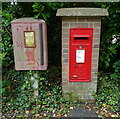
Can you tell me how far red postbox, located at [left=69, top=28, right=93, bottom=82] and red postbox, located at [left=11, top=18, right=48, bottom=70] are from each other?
57cm

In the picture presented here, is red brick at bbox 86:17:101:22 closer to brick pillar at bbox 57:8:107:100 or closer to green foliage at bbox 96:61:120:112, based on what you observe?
brick pillar at bbox 57:8:107:100

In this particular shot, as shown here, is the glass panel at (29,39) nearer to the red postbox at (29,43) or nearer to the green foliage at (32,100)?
the red postbox at (29,43)

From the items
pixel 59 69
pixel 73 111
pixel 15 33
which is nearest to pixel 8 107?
pixel 73 111

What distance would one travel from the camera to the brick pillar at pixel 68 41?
270cm

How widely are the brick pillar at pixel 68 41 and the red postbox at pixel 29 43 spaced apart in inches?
16.4

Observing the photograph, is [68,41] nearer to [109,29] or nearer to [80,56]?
[80,56]

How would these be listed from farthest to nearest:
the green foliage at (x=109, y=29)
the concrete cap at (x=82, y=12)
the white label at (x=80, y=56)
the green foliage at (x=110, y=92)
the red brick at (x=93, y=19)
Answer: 1. the green foliage at (x=109, y=29)
2. the green foliage at (x=110, y=92)
3. the white label at (x=80, y=56)
4. the red brick at (x=93, y=19)
5. the concrete cap at (x=82, y=12)

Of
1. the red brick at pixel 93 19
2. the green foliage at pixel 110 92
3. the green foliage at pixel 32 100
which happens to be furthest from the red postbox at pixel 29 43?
the green foliage at pixel 110 92

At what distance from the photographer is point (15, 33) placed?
2.78 metres

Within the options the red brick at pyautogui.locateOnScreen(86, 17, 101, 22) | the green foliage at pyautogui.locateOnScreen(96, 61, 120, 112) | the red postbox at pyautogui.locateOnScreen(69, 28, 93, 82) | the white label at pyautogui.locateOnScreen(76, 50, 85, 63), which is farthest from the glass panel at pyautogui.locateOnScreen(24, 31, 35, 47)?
the green foliage at pyautogui.locateOnScreen(96, 61, 120, 112)

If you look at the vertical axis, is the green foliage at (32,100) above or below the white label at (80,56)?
below

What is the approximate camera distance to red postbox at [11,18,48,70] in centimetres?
272

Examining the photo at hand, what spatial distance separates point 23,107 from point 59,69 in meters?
1.84

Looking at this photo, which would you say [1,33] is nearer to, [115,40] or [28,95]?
[28,95]
